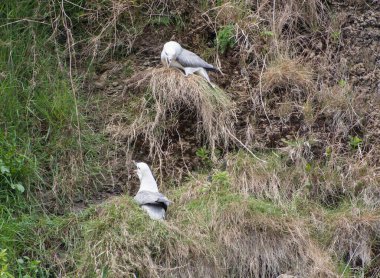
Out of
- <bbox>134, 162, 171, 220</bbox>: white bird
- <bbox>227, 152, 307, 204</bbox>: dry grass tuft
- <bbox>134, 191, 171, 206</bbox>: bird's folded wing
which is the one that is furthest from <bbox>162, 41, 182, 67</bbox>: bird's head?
<bbox>134, 191, 171, 206</bbox>: bird's folded wing

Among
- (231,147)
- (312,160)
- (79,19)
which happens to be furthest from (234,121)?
(79,19)

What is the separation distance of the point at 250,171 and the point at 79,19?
7.29 ft

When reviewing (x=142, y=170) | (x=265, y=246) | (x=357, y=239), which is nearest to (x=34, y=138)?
(x=142, y=170)

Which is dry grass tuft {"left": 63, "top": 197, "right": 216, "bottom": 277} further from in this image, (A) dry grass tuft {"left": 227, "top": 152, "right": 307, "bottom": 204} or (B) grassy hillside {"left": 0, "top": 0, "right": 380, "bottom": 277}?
(A) dry grass tuft {"left": 227, "top": 152, "right": 307, "bottom": 204}

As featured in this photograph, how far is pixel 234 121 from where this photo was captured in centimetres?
727

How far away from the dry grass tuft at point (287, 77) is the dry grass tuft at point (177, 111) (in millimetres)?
435

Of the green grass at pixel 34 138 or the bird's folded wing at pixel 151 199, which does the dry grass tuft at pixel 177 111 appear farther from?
the bird's folded wing at pixel 151 199

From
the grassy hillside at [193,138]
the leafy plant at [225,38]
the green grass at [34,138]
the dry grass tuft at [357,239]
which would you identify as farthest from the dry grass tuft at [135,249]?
the leafy plant at [225,38]

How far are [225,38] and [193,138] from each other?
1069mm

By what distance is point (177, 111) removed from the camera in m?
7.26

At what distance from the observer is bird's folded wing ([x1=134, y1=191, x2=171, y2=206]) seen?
6336 mm

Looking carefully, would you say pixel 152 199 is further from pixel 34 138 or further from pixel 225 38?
pixel 225 38

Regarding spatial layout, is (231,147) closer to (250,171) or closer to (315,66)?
(250,171)

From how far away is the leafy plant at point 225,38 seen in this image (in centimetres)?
782
